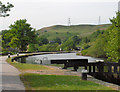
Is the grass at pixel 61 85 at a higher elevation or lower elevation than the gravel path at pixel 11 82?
lower

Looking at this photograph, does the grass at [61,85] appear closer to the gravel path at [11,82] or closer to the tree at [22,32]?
the gravel path at [11,82]

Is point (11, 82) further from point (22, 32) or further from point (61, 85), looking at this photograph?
point (22, 32)

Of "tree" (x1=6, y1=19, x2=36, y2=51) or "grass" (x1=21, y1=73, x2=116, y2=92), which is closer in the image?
"grass" (x1=21, y1=73, x2=116, y2=92)

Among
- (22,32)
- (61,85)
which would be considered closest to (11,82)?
(61,85)

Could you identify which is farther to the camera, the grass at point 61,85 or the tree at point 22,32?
the tree at point 22,32

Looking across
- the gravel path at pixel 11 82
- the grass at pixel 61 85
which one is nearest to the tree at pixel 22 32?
the gravel path at pixel 11 82

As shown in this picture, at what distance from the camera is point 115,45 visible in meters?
37.1

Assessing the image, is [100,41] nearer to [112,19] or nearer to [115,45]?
[112,19]

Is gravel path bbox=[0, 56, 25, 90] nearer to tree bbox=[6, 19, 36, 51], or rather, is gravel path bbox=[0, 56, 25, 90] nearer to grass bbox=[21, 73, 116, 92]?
grass bbox=[21, 73, 116, 92]

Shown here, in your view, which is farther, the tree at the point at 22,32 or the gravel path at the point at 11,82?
the tree at the point at 22,32

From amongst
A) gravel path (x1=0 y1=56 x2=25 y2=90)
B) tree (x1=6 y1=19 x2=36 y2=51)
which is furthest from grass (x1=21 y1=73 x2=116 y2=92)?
tree (x1=6 y1=19 x2=36 y2=51)

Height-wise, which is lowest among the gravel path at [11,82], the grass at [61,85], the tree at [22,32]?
the grass at [61,85]

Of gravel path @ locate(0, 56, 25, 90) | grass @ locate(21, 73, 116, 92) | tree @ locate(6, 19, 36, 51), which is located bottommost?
grass @ locate(21, 73, 116, 92)

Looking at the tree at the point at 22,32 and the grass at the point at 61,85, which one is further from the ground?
the tree at the point at 22,32
